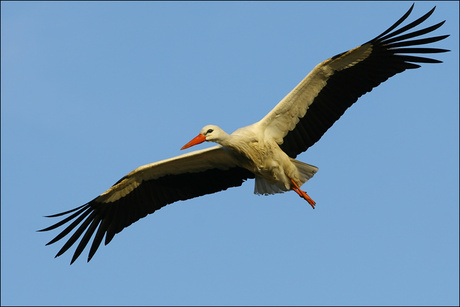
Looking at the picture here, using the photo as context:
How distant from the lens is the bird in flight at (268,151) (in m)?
10.7

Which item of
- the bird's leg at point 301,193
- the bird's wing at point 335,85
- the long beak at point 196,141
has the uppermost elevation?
the bird's wing at point 335,85

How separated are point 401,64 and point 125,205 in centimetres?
415

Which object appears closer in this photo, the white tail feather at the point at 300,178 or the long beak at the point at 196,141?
the long beak at the point at 196,141

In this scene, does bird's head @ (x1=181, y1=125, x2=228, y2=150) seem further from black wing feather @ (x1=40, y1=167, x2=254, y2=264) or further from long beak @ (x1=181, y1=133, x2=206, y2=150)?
black wing feather @ (x1=40, y1=167, x2=254, y2=264)

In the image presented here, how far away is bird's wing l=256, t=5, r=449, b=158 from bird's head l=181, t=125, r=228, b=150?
583 millimetres

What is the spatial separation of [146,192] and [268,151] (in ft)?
6.62

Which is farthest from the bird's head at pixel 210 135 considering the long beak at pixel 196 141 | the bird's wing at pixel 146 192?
the bird's wing at pixel 146 192

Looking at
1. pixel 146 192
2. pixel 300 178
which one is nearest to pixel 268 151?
pixel 300 178

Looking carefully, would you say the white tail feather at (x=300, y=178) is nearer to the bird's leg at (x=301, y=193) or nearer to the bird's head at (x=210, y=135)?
the bird's leg at (x=301, y=193)

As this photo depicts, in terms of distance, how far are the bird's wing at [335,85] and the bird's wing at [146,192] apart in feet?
3.12

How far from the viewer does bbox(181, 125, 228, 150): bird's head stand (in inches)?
415

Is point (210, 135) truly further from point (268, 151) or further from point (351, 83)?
point (351, 83)

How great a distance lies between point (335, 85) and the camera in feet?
36.0

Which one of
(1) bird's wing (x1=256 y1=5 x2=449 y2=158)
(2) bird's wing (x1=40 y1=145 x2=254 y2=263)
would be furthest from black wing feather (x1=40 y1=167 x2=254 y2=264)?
(1) bird's wing (x1=256 y1=5 x2=449 y2=158)
